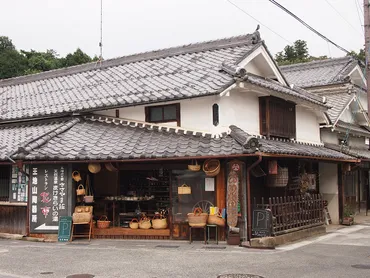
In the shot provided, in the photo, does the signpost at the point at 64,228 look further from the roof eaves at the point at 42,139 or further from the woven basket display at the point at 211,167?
the woven basket display at the point at 211,167

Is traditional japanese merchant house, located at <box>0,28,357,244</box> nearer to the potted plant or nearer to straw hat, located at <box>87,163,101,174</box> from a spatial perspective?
straw hat, located at <box>87,163,101,174</box>

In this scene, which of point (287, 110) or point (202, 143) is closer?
point (202, 143)

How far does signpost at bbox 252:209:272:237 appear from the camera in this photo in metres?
13.4

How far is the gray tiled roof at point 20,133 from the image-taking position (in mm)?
15648

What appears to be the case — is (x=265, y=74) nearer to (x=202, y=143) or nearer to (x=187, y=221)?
(x=202, y=143)

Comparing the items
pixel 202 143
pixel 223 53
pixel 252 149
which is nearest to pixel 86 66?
pixel 223 53

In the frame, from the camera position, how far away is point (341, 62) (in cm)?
2928

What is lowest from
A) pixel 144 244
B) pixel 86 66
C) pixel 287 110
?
pixel 144 244

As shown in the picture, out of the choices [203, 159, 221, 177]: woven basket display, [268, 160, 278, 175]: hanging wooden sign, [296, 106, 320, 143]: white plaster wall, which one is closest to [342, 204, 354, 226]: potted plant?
[296, 106, 320, 143]: white plaster wall

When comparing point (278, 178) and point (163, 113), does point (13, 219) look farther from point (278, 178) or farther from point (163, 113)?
point (278, 178)

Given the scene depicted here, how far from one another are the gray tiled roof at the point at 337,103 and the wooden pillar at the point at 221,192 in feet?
32.9

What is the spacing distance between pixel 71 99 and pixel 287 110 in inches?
349

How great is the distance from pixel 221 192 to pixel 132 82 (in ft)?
21.4

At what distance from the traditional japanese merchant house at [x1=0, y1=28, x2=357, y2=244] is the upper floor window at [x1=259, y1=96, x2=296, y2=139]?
4cm
